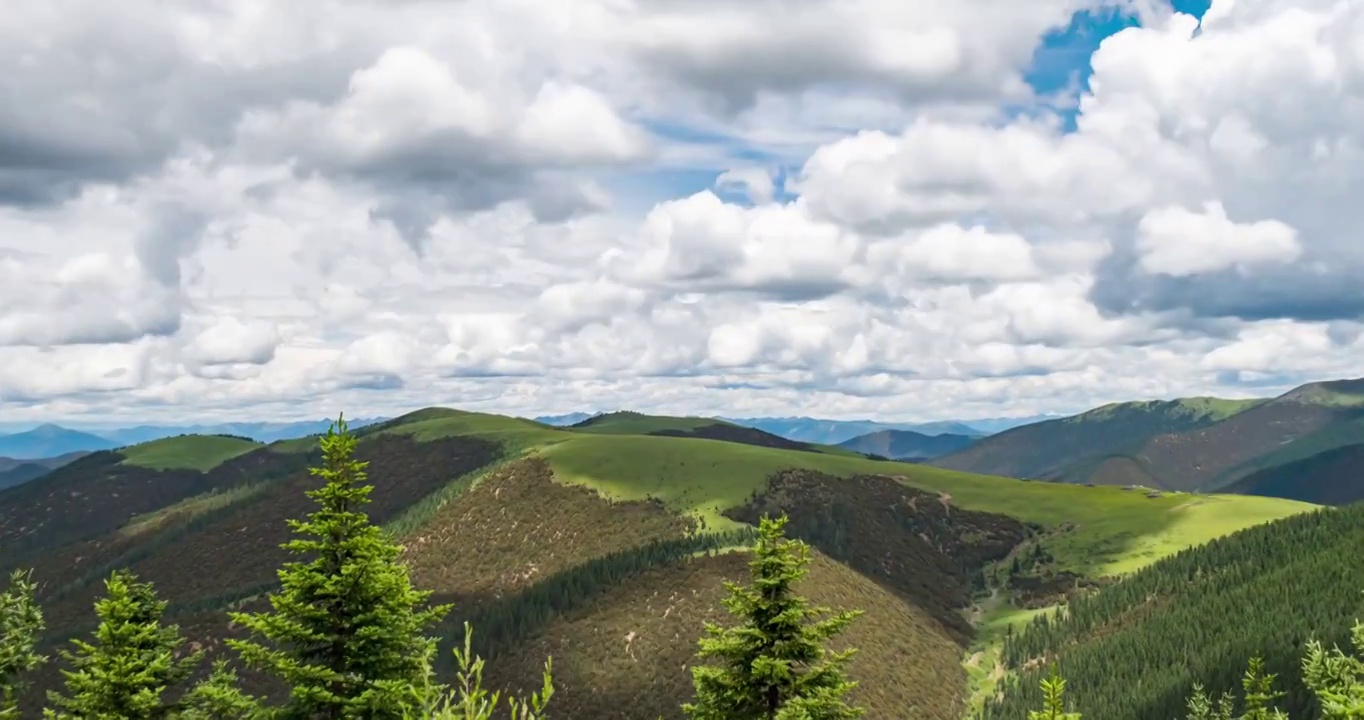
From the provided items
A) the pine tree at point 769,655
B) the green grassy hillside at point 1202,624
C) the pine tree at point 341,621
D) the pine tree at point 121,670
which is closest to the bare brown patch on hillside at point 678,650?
the green grassy hillside at point 1202,624

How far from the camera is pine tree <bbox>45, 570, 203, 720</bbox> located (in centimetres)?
2625

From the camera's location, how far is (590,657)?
139125 mm

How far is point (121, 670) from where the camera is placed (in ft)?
86.4

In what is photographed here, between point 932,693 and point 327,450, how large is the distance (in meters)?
134

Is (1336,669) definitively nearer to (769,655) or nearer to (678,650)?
(769,655)

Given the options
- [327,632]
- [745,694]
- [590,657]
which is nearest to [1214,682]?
[590,657]

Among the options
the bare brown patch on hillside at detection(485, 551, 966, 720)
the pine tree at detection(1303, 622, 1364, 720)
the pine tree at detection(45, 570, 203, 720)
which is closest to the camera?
the pine tree at detection(1303, 622, 1364, 720)

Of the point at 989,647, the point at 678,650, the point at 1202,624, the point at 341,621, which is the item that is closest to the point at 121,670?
the point at 341,621

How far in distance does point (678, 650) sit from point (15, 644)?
109884 mm

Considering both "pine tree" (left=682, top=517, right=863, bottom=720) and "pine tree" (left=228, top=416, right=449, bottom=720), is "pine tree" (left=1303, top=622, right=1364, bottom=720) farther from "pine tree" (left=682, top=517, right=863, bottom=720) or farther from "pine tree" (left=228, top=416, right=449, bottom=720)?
"pine tree" (left=228, top=416, right=449, bottom=720)

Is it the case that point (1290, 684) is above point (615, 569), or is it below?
below

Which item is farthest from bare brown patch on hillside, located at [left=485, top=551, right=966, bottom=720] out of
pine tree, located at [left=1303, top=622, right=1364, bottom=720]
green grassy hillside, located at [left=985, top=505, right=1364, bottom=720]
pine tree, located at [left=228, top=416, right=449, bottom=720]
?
pine tree, located at [left=228, top=416, right=449, bottom=720]

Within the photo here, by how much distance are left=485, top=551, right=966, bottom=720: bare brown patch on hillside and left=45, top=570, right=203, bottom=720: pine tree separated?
97173 millimetres

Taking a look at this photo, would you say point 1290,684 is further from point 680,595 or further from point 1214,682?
point 680,595
